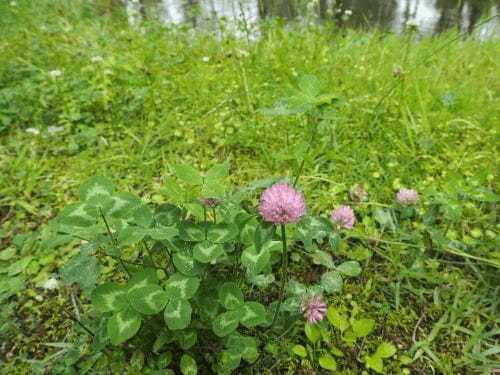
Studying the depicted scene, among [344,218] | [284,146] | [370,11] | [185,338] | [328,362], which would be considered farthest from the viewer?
[370,11]

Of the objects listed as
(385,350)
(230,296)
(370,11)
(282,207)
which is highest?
(282,207)

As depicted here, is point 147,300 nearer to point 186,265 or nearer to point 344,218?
point 186,265

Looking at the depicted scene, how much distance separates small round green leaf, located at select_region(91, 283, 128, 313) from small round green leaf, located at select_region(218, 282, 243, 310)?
0.28m

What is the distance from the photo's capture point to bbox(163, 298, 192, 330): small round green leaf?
37.4 inches

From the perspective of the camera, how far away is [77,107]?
8.16 ft

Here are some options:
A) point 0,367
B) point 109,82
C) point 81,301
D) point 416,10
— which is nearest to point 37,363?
point 0,367

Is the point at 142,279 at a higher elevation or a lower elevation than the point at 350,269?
higher

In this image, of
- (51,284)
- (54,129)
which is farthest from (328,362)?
(54,129)

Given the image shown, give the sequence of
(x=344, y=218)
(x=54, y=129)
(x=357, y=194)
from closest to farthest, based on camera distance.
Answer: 1. (x=344, y=218)
2. (x=357, y=194)
3. (x=54, y=129)

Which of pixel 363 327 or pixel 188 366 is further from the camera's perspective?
pixel 363 327

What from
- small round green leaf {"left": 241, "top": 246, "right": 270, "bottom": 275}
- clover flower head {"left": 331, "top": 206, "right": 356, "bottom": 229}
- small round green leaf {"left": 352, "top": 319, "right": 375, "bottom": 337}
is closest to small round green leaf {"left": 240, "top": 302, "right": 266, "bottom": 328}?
small round green leaf {"left": 241, "top": 246, "right": 270, "bottom": 275}

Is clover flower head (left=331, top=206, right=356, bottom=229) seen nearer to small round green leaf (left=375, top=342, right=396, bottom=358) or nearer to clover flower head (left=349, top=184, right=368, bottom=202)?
clover flower head (left=349, top=184, right=368, bottom=202)

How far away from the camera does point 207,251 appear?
1.01 metres

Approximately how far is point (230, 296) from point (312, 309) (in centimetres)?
35
